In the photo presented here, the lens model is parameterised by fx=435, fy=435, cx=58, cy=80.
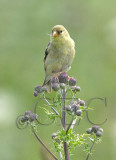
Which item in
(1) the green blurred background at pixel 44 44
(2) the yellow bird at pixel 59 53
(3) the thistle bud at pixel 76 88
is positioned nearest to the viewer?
(3) the thistle bud at pixel 76 88

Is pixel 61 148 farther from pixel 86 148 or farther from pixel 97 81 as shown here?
pixel 97 81

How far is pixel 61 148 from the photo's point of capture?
148 inches

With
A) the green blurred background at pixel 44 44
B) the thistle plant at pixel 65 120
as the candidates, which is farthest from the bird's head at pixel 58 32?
the thistle plant at pixel 65 120

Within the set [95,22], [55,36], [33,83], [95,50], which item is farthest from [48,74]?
[95,22]

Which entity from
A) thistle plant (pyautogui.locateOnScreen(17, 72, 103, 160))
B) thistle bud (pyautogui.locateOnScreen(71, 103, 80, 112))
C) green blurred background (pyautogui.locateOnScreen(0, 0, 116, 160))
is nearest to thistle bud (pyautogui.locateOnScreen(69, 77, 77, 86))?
thistle plant (pyautogui.locateOnScreen(17, 72, 103, 160))

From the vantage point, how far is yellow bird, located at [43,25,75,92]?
568 centimetres

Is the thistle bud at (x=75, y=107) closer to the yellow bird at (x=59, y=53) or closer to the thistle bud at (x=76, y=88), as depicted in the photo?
the thistle bud at (x=76, y=88)

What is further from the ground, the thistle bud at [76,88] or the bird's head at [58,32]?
the bird's head at [58,32]

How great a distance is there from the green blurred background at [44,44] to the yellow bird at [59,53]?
0.71 m

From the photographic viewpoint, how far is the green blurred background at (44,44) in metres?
6.47

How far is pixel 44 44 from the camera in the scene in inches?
292

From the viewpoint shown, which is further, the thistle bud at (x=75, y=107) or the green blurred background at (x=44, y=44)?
the green blurred background at (x=44, y=44)

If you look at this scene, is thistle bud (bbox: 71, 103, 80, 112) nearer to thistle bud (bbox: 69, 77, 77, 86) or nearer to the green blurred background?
thistle bud (bbox: 69, 77, 77, 86)

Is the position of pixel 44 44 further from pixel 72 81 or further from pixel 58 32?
pixel 72 81
